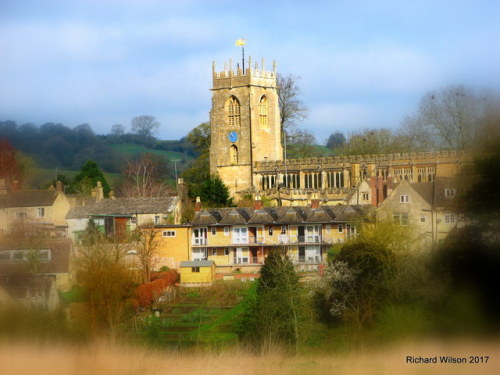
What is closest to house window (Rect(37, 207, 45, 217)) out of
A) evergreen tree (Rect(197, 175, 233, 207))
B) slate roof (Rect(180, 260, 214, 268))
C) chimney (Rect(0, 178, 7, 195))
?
slate roof (Rect(180, 260, 214, 268))

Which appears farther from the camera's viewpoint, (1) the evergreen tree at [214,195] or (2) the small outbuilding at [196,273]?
(1) the evergreen tree at [214,195]

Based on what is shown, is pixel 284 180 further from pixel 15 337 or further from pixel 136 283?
pixel 15 337

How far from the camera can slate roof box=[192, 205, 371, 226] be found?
142ft

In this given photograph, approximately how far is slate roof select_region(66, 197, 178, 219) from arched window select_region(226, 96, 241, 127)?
51.9 ft

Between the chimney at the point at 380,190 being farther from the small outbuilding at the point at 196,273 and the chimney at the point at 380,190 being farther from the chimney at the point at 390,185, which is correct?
the small outbuilding at the point at 196,273

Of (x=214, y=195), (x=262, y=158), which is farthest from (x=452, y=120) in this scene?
(x=262, y=158)

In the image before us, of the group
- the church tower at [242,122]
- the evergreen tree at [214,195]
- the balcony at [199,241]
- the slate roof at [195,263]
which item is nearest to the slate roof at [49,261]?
the slate roof at [195,263]

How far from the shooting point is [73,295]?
64.6ft

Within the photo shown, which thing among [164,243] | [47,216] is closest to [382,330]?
[47,216]

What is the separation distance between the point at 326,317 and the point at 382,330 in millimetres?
6920

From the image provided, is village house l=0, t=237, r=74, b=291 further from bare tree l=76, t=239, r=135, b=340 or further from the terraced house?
the terraced house

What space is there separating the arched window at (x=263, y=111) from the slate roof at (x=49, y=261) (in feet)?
115

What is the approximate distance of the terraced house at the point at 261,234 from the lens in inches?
1671

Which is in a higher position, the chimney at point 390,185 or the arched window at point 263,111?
the arched window at point 263,111
